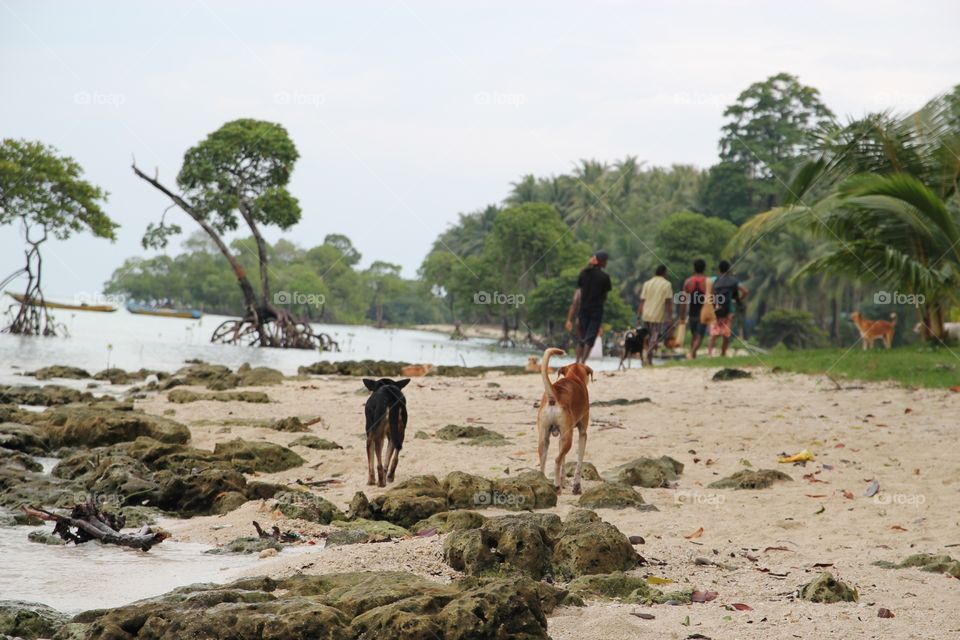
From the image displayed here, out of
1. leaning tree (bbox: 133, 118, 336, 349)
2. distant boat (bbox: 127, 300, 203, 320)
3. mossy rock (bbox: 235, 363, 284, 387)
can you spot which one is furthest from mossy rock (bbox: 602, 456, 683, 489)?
distant boat (bbox: 127, 300, 203, 320)

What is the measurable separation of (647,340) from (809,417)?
9.76 metres

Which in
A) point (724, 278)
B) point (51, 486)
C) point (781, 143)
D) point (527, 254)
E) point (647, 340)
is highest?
point (781, 143)

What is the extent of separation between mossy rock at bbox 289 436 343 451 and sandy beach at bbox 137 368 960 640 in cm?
15

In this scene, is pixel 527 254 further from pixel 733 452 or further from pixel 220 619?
pixel 220 619

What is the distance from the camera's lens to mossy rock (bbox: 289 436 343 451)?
414 inches

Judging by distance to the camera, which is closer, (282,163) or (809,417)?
(809,417)

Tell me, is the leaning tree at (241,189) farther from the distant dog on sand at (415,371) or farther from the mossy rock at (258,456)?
the mossy rock at (258,456)

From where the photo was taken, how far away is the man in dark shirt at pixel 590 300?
47.0 ft

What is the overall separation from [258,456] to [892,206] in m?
12.8

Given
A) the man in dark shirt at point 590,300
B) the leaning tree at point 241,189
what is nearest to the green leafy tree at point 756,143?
the leaning tree at point 241,189

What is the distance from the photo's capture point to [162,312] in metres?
111

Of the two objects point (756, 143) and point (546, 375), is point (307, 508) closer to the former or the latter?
point (546, 375)

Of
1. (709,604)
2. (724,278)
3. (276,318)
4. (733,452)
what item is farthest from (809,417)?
(276,318)

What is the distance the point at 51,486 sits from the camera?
27.5 ft
